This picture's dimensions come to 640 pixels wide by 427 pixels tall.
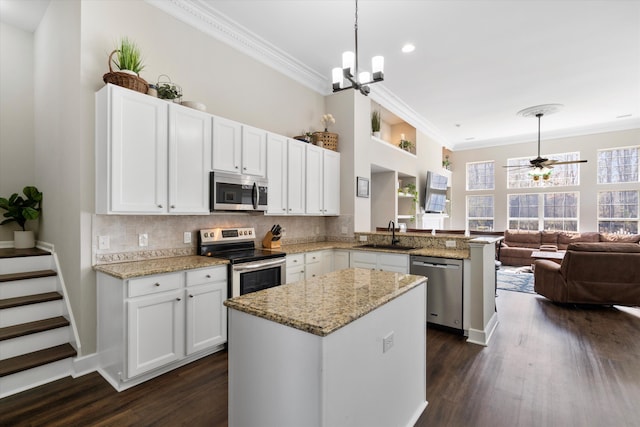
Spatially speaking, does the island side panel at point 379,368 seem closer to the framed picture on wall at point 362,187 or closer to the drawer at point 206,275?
the drawer at point 206,275

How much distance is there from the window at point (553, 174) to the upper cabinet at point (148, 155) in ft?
25.2

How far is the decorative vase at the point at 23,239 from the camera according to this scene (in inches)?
140

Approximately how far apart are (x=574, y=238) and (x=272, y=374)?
30.1ft

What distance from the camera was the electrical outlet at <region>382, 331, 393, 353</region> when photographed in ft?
5.32

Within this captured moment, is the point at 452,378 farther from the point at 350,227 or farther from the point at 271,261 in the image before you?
the point at 350,227

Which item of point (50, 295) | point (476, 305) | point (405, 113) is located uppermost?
point (405, 113)

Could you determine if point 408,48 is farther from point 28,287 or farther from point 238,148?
point 28,287

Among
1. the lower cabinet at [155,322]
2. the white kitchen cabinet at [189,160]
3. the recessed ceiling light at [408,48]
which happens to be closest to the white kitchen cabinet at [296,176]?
the white kitchen cabinet at [189,160]

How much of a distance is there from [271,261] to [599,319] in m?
4.33

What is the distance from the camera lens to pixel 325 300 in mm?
1552

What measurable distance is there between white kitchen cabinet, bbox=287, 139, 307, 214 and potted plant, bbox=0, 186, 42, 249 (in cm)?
285

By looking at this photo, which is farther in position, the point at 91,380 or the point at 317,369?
the point at 91,380

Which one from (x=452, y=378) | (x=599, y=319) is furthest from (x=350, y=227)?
(x=599, y=319)

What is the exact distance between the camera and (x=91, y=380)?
8.31 ft
